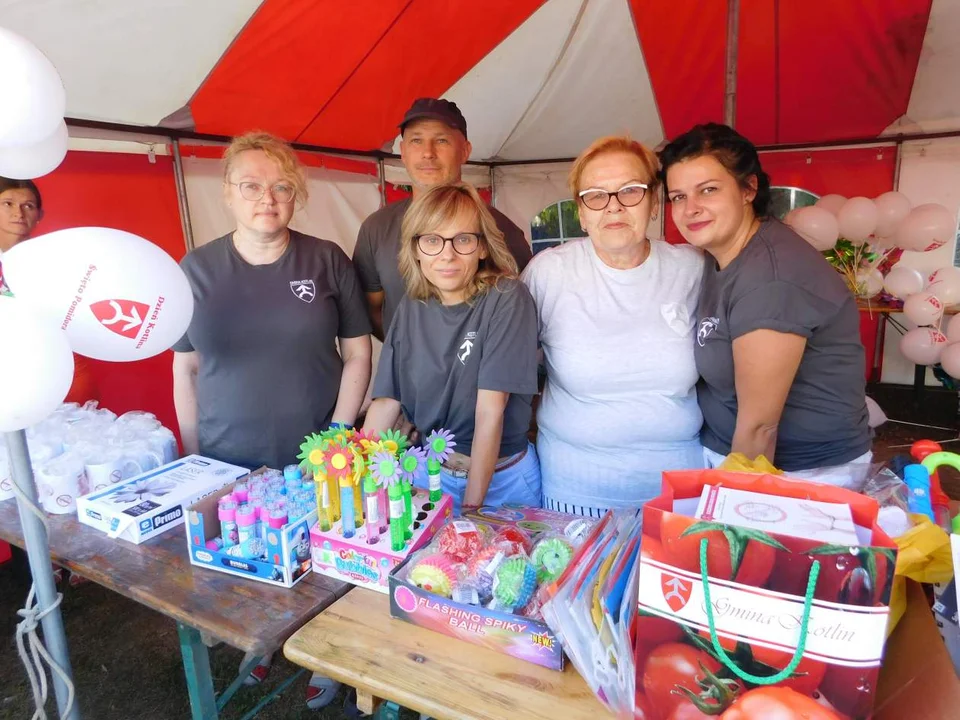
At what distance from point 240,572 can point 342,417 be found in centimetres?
73

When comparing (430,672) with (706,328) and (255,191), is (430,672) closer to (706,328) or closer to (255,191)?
(706,328)

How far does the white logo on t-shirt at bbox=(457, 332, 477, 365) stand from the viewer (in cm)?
161

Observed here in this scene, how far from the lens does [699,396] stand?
1660mm

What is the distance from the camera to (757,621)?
740 mm

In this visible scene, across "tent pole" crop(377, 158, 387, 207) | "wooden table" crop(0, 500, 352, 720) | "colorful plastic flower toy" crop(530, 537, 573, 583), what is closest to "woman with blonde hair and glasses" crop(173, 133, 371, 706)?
"wooden table" crop(0, 500, 352, 720)

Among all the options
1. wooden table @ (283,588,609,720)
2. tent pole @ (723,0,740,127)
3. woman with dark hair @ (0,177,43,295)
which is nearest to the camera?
wooden table @ (283,588,609,720)

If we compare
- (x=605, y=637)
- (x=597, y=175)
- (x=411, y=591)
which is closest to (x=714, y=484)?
(x=605, y=637)

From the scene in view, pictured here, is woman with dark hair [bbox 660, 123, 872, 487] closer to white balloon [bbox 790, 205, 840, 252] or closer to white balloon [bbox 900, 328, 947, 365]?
white balloon [bbox 790, 205, 840, 252]

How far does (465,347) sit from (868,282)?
5.13 m

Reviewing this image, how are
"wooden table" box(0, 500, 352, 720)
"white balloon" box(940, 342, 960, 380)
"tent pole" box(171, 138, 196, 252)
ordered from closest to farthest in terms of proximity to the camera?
1. "wooden table" box(0, 500, 352, 720)
2. "tent pole" box(171, 138, 196, 252)
3. "white balloon" box(940, 342, 960, 380)

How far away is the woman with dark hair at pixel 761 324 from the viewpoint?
137 cm

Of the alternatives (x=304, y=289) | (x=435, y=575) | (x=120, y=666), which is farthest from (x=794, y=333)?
(x=120, y=666)

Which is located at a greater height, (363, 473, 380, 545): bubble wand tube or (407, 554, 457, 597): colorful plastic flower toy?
(363, 473, 380, 545): bubble wand tube

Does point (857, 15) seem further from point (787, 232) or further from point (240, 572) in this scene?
point (240, 572)
